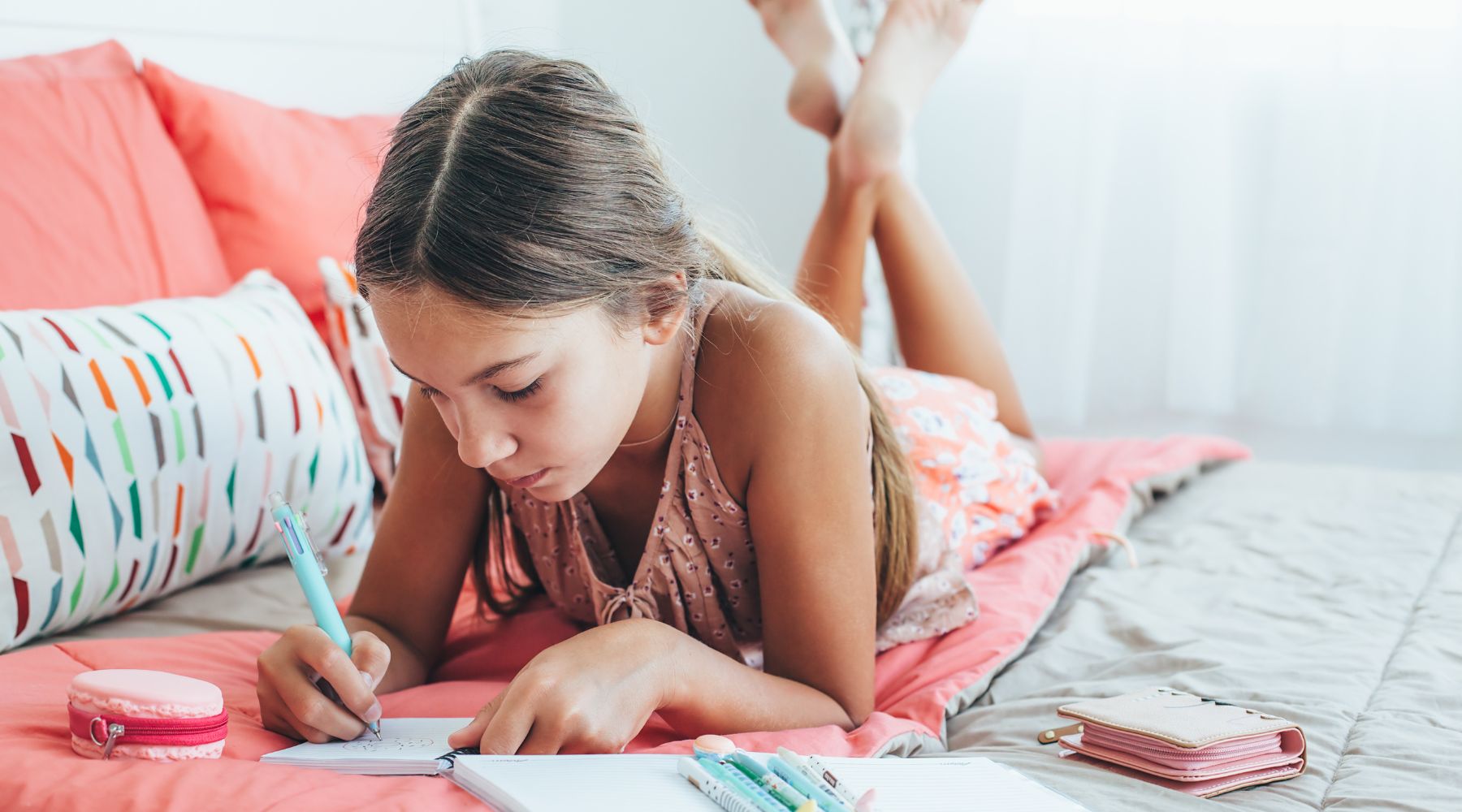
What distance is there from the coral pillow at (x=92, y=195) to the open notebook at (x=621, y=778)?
658 mm

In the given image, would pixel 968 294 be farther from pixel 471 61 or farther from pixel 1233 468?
pixel 471 61

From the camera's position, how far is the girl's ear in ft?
2.90

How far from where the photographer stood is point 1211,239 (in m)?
2.61

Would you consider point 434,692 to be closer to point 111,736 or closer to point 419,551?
point 419,551

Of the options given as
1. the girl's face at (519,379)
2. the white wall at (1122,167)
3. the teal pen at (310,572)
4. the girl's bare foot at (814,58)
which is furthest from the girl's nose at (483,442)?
the white wall at (1122,167)

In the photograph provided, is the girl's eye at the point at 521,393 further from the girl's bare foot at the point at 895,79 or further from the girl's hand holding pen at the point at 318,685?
the girl's bare foot at the point at 895,79

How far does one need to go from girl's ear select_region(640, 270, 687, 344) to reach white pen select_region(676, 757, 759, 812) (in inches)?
12.8

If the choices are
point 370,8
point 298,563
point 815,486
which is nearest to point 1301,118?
point 370,8

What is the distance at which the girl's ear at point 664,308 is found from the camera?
885 mm

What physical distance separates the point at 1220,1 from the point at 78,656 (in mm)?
2404

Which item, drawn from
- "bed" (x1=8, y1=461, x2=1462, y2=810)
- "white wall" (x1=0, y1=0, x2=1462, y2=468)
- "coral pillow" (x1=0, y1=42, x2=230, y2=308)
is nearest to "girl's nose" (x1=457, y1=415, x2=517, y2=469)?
"bed" (x1=8, y1=461, x2=1462, y2=810)

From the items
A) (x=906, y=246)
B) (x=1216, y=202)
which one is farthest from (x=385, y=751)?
(x=1216, y=202)

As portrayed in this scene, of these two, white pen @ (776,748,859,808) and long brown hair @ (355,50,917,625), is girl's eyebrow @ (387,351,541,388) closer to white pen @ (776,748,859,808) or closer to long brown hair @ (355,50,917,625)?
long brown hair @ (355,50,917,625)

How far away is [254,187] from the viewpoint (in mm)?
1491
